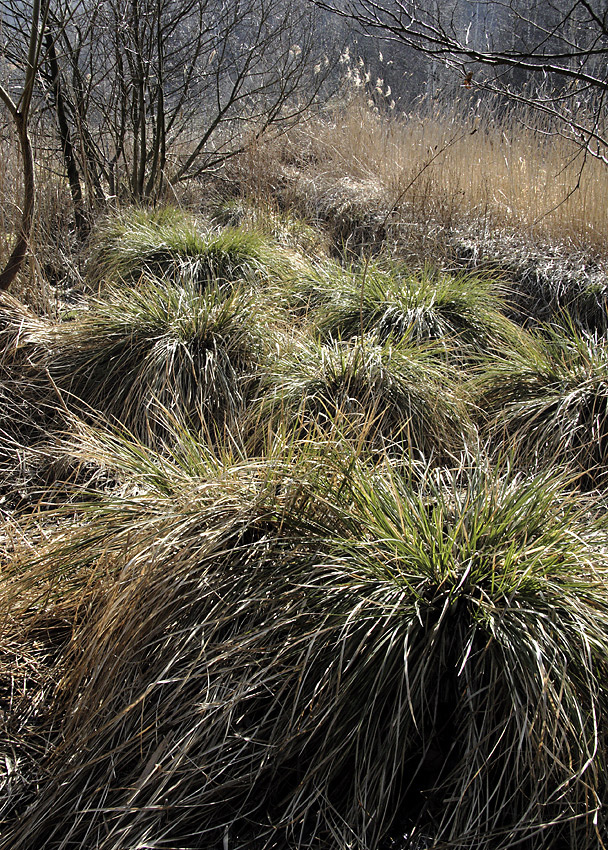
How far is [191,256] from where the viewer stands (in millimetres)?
4500

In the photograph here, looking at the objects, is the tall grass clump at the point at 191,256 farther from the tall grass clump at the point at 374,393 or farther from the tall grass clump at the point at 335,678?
the tall grass clump at the point at 335,678

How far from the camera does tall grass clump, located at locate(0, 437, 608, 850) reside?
162cm

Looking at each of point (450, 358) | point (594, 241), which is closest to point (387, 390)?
point (450, 358)

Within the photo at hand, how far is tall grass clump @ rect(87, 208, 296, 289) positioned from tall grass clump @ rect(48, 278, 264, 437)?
2.26 feet

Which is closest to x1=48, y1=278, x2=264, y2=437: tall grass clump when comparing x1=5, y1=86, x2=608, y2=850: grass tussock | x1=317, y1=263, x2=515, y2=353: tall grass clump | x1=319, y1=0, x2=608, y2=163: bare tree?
x1=5, y1=86, x2=608, y2=850: grass tussock

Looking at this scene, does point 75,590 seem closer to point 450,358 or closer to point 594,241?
point 450,358

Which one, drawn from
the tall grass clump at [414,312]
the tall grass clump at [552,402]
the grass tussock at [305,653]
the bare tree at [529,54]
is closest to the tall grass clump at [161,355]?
the grass tussock at [305,653]

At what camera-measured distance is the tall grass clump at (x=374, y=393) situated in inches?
122

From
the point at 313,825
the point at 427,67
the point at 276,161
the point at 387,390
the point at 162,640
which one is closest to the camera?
the point at 313,825

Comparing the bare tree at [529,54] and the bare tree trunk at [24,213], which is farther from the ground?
the bare tree at [529,54]

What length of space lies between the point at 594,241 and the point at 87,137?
4098 mm

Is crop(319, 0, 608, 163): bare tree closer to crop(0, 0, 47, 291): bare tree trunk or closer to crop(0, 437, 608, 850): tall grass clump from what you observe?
crop(0, 437, 608, 850): tall grass clump

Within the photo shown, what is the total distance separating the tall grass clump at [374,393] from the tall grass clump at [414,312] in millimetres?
505

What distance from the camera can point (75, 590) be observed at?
2.16 meters
